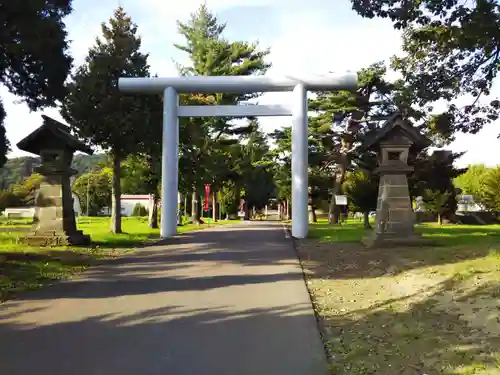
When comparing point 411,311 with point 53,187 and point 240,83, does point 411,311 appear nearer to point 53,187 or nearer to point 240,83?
point 53,187

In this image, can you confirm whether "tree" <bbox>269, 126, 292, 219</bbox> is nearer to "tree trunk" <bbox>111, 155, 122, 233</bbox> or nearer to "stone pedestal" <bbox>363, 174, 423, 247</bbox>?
"tree trunk" <bbox>111, 155, 122, 233</bbox>

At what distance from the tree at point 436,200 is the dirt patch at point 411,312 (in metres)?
22.5

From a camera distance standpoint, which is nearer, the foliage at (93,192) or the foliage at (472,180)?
the foliage at (472,180)

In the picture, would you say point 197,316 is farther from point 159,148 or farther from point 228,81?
point 159,148

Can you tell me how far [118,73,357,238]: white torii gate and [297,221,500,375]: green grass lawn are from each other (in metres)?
7.15

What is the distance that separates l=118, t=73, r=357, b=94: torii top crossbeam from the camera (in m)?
18.3

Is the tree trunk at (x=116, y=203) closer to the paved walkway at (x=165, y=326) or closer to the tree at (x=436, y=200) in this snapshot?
the paved walkway at (x=165, y=326)

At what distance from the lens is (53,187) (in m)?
14.6

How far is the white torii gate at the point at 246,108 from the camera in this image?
18.3 meters

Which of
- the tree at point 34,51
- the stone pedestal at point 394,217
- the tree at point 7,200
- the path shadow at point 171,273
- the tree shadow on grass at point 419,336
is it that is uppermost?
the tree at point 34,51

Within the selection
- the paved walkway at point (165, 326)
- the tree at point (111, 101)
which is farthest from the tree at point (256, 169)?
the paved walkway at point (165, 326)

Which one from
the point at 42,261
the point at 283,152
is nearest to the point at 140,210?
the point at 283,152

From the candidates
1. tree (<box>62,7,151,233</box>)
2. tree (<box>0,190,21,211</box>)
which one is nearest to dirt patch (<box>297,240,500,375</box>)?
tree (<box>62,7,151,233</box>)

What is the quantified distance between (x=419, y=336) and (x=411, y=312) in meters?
Result: 1.11
